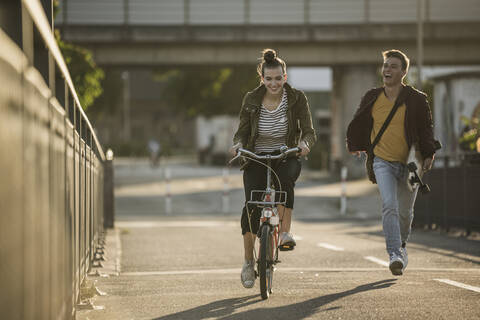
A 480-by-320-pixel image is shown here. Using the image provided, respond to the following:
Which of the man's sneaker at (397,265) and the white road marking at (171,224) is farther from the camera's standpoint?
the white road marking at (171,224)

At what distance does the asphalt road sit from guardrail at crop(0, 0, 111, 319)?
1.38 meters

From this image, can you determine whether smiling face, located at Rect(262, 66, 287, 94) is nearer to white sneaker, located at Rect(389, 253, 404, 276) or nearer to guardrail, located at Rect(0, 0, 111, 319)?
white sneaker, located at Rect(389, 253, 404, 276)

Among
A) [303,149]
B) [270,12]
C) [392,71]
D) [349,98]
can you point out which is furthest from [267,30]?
[303,149]

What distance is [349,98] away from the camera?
35.9 meters

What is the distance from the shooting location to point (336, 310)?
5469 mm

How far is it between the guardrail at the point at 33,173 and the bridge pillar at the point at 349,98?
30871mm

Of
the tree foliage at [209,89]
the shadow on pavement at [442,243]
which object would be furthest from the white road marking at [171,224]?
the tree foliage at [209,89]

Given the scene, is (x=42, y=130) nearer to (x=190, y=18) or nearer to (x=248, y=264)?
(x=248, y=264)

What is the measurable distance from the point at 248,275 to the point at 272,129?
1.06 metres

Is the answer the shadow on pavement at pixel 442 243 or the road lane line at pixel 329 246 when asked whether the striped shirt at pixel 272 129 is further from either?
the road lane line at pixel 329 246

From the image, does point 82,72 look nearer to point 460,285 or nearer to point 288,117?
point 288,117

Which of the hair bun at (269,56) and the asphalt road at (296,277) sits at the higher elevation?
Result: the hair bun at (269,56)

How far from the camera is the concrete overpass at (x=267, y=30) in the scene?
110ft

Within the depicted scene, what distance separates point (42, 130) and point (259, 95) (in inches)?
123
